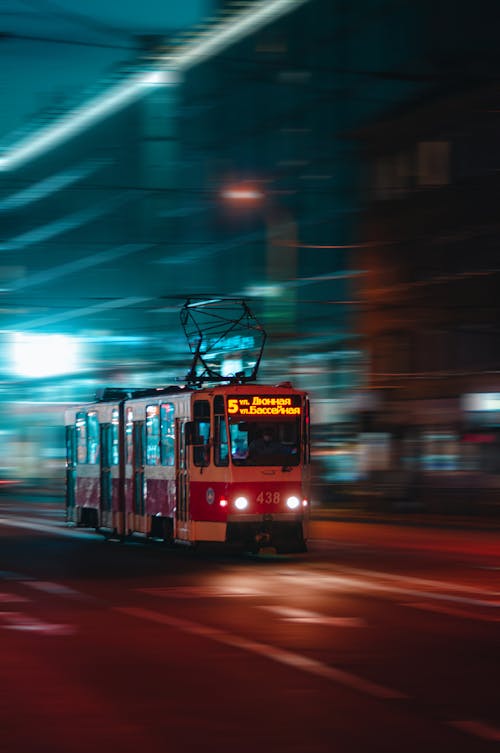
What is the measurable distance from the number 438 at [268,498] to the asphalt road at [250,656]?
36.3 inches

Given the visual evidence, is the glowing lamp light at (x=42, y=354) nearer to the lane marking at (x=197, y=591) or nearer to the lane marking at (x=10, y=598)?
the lane marking at (x=197, y=591)

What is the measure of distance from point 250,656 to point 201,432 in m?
11.2

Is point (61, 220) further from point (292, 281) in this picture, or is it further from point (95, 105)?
point (292, 281)

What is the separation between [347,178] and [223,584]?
26.5 m

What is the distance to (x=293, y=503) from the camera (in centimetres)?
2139

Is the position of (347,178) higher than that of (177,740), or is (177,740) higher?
(347,178)

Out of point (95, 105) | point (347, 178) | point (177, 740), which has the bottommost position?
point (177, 740)

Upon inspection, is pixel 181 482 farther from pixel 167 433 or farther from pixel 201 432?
pixel 167 433

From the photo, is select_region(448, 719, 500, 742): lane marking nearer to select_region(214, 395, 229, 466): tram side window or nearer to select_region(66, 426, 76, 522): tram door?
select_region(214, 395, 229, 466): tram side window

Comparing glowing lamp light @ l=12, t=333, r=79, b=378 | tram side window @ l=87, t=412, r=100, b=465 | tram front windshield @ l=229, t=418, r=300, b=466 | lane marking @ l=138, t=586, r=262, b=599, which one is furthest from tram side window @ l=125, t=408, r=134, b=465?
glowing lamp light @ l=12, t=333, r=79, b=378

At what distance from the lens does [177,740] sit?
7.39 metres

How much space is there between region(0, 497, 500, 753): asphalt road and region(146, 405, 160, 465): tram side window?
2.93 meters

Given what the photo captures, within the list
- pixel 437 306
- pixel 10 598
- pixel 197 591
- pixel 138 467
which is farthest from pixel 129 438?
pixel 437 306

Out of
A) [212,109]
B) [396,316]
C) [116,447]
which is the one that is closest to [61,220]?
[212,109]
